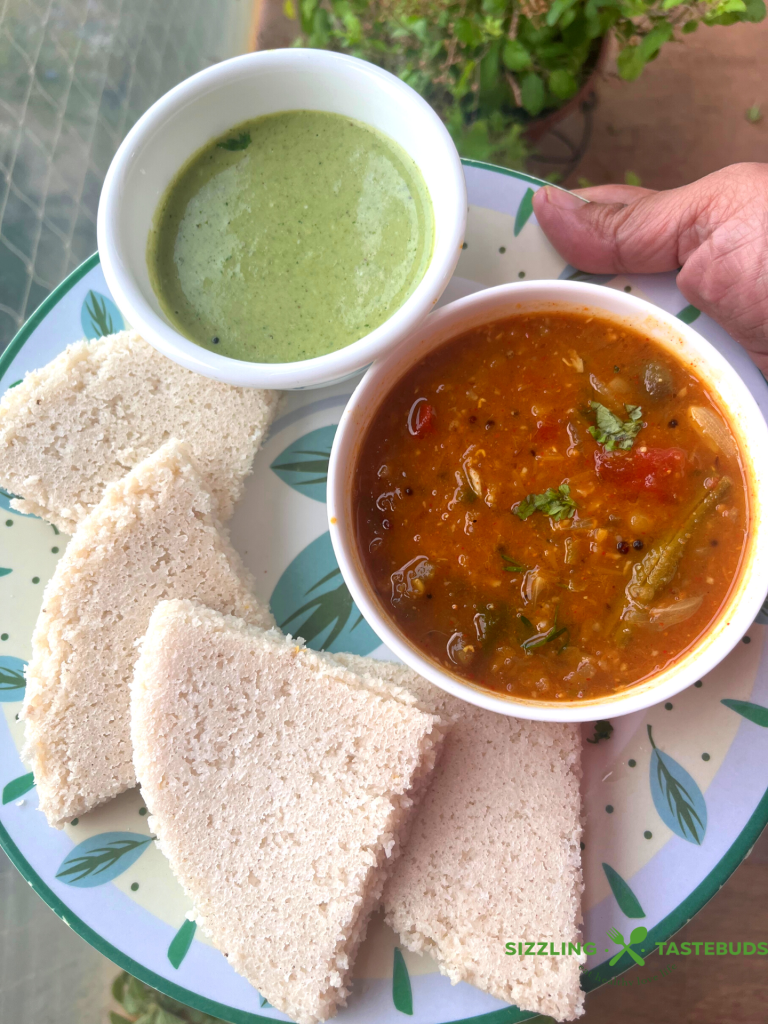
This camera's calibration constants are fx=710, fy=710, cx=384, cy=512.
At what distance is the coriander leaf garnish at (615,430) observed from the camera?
2320 millimetres

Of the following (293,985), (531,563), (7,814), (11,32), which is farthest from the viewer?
(11,32)

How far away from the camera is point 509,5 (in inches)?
110

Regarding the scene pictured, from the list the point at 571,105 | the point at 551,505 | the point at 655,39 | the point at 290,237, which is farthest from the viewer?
the point at 571,105

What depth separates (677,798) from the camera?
261 cm

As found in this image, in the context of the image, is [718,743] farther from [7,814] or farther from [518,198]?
Result: [7,814]

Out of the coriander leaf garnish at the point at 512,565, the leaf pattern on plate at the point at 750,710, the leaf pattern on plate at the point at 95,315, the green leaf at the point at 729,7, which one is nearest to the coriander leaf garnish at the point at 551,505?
the coriander leaf garnish at the point at 512,565

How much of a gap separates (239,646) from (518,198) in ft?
6.64

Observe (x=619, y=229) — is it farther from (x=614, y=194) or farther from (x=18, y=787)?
(x=18, y=787)

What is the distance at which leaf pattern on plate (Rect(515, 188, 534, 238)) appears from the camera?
2791mm

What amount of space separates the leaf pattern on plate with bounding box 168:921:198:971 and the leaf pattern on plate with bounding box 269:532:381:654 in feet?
3.70

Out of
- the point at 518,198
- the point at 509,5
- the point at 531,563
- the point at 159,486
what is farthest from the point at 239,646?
the point at 509,5

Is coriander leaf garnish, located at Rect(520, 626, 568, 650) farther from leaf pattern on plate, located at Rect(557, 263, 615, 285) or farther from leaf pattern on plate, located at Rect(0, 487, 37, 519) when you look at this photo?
leaf pattern on plate, located at Rect(0, 487, 37, 519)

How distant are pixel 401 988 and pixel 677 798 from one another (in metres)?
1.23

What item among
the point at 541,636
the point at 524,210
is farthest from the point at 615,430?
the point at 524,210
